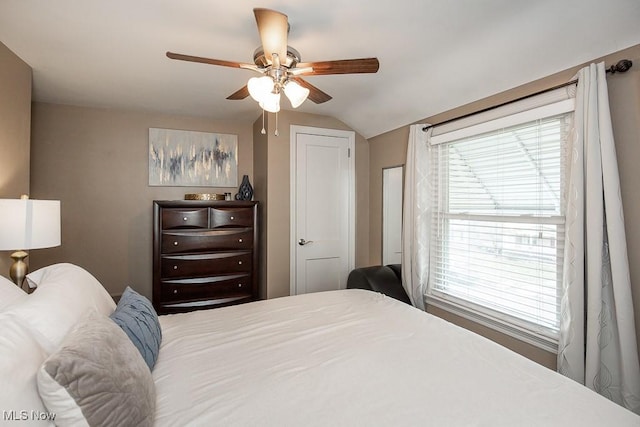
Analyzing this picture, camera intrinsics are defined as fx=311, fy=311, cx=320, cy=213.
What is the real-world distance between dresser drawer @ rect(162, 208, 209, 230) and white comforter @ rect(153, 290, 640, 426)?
4.73ft

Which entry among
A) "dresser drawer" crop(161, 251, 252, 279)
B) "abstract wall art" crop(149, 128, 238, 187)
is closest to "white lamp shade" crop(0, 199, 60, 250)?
"dresser drawer" crop(161, 251, 252, 279)

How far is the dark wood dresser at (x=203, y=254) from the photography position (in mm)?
3004

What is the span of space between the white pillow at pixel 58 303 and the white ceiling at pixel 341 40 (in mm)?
1398

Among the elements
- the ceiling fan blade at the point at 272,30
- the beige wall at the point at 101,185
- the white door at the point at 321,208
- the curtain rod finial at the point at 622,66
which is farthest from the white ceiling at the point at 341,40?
the white door at the point at 321,208

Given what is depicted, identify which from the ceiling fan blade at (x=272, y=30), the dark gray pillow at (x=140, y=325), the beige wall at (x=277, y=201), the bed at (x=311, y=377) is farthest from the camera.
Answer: the beige wall at (x=277, y=201)

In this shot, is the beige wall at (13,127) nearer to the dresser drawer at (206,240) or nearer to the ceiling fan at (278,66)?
the dresser drawer at (206,240)

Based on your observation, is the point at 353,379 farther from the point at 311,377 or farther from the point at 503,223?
the point at 503,223

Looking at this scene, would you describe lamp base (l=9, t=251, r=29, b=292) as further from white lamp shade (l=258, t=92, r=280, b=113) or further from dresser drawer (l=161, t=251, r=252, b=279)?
white lamp shade (l=258, t=92, r=280, b=113)

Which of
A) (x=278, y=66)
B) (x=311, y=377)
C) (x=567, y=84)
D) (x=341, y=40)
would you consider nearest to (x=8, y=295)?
(x=311, y=377)

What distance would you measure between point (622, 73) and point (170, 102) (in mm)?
3453

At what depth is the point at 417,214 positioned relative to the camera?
111 inches

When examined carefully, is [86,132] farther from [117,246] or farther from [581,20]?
[581,20]

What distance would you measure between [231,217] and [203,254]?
47cm

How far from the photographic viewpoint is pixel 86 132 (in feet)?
10.7
